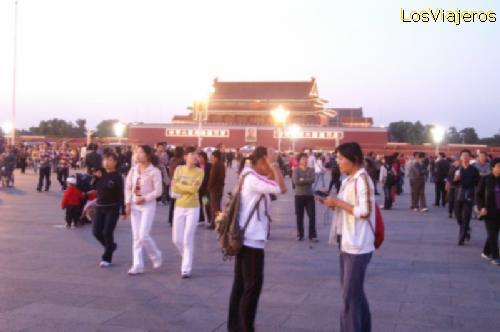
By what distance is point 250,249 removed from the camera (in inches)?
183

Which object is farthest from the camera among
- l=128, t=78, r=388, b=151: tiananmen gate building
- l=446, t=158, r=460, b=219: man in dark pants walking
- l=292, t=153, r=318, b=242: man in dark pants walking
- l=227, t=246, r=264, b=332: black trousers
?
l=128, t=78, r=388, b=151: tiananmen gate building

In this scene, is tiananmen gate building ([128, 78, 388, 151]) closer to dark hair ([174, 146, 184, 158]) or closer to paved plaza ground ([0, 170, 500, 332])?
dark hair ([174, 146, 184, 158])

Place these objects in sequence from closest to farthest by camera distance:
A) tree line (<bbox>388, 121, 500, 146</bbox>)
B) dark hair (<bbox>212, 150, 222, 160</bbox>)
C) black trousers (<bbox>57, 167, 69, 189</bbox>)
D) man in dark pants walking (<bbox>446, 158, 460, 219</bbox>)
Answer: dark hair (<bbox>212, 150, 222, 160</bbox>) < man in dark pants walking (<bbox>446, 158, 460, 219</bbox>) < black trousers (<bbox>57, 167, 69, 189</bbox>) < tree line (<bbox>388, 121, 500, 146</bbox>)

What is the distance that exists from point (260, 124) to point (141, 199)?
5787 centimetres

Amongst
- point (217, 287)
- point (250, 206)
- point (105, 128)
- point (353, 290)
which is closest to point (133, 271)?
point (217, 287)

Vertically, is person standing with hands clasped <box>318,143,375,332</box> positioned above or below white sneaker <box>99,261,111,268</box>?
above

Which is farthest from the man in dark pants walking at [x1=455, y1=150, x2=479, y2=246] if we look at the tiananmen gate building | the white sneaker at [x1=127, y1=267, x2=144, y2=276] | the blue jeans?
the tiananmen gate building

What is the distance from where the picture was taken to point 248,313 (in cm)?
464

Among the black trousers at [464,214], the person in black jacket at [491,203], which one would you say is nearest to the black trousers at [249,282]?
the person in black jacket at [491,203]

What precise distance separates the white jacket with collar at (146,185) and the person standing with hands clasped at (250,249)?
8.68 feet

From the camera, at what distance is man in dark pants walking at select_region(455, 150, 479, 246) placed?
9688mm

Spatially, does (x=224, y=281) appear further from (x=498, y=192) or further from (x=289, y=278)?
(x=498, y=192)

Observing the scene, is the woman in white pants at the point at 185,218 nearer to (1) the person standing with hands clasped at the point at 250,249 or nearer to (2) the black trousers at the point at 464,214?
(1) the person standing with hands clasped at the point at 250,249

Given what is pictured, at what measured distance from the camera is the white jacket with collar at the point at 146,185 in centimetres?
713
